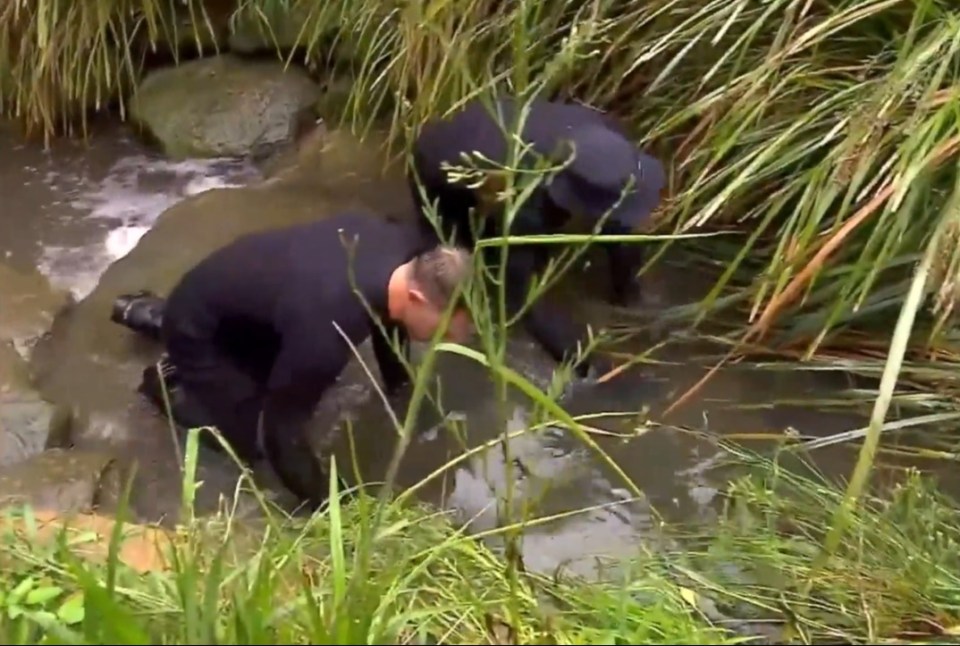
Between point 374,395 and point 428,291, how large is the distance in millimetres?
700

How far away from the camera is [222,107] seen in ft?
11.2

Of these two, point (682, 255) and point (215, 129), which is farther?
point (215, 129)

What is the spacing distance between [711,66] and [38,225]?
6.19 feet

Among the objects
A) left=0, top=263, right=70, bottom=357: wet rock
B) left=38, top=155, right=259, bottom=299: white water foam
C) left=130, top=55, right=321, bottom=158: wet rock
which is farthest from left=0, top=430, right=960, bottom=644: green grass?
left=130, top=55, right=321, bottom=158: wet rock

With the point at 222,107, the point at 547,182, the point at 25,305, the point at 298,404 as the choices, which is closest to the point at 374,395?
the point at 298,404

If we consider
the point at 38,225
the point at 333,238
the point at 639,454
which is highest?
the point at 333,238

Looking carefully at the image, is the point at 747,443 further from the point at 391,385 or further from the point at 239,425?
the point at 239,425

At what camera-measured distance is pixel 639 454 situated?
7.92ft

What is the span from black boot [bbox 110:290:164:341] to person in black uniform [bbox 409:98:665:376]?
0.65 meters

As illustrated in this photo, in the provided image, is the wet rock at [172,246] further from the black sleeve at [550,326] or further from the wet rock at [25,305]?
the black sleeve at [550,326]

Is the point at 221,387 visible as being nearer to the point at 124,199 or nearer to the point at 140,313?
the point at 140,313

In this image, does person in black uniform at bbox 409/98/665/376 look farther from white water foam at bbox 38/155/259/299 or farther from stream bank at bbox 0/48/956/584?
white water foam at bbox 38/155/259/299

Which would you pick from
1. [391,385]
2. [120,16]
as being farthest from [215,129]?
[391,385]

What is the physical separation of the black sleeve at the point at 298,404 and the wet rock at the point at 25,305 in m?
0.81
